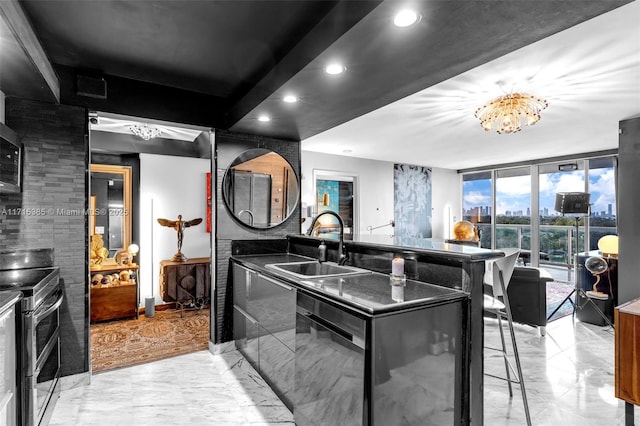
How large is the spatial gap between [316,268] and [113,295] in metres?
2.75

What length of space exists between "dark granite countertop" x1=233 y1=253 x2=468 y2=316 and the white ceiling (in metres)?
1.79

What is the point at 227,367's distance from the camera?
2793 mm

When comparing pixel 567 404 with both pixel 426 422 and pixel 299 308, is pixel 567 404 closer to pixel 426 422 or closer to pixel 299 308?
pixel 426 422

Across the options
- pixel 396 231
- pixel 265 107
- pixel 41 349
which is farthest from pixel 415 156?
pixel 41 349

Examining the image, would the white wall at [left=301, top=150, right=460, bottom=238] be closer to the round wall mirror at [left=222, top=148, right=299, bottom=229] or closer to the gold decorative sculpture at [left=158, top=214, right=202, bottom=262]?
the gold decorative sculpture at [left=158, top=214, right=202, bottom=262]

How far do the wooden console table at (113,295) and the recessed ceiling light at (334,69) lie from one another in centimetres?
346

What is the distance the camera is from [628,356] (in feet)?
5.59

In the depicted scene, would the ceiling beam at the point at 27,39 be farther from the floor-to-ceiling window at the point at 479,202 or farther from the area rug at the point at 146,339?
the floor-to-ceiling window at the point at 479,202

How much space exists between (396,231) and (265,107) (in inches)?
199

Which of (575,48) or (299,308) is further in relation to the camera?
(575,48)

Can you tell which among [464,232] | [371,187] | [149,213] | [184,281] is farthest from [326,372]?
[464,232]

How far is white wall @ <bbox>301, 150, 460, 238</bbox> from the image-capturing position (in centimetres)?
591

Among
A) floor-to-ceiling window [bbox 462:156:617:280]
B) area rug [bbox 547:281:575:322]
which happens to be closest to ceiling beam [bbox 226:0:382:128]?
area rug [bbox 547:281:575:322]

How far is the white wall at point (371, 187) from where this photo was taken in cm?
591
